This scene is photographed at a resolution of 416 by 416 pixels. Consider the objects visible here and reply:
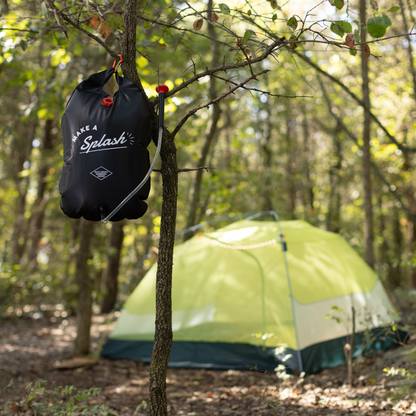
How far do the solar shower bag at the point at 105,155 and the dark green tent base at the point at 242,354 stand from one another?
2.64m

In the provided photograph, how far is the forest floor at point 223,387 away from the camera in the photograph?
2.91 m

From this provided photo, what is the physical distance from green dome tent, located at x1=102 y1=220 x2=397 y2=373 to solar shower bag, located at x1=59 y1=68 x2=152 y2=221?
2.71m

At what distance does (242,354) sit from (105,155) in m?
3.08

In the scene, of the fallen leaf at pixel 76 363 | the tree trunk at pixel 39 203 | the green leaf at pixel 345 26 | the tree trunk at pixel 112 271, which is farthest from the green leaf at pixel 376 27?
the tree trunk at pixel 39 203

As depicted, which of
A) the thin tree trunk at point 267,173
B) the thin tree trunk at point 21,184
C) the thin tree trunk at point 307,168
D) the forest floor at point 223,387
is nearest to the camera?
the forest floor at point 223,387

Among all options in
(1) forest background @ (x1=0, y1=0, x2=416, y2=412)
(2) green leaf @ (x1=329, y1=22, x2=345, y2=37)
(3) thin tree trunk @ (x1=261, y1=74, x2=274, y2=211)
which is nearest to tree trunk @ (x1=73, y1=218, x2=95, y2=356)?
(1) forest background @ (x1=0, y1=0, x2=416, y2=412)

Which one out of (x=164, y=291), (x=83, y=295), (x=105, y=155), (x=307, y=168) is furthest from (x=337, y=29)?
(x=307, y=168)

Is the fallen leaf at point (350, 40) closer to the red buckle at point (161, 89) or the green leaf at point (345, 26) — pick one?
the green leaf at point (345, 26)

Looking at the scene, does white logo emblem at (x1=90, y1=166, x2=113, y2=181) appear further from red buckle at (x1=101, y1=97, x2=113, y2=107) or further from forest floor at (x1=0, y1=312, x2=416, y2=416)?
forest floor at (x1=0, y1=312, x2=416, y2=416)

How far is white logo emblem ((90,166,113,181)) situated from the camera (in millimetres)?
1762

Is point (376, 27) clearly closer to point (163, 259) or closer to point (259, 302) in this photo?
point (163, 259)

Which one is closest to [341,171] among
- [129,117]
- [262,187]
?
[262,187]

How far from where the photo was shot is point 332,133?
10547 millimetres

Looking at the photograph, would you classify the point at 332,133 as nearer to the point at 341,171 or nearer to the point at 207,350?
the point at 341,171
